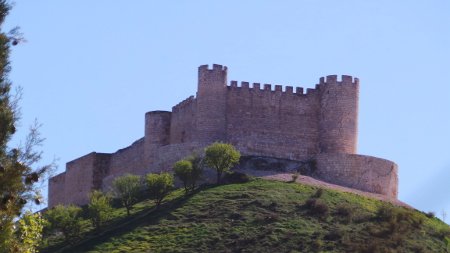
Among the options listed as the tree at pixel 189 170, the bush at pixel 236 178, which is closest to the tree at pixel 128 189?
the tree at pixel 189 170

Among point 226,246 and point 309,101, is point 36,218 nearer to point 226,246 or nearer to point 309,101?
point 226,246

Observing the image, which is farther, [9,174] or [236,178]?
[236,178]

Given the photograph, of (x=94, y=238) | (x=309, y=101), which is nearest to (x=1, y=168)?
(x=94, y=238)

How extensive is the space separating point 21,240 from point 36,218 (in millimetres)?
1817

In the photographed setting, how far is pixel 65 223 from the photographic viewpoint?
187ft

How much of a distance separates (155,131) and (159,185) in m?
7.06

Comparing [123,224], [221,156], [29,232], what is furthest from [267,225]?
[29,232]

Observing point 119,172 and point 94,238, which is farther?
point 119,172

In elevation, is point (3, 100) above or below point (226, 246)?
above

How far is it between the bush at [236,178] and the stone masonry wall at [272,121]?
1.82 m

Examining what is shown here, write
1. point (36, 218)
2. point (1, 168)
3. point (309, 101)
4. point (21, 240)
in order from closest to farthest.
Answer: point (1, 168) < point (21, 240) < point (36, 218) < point (309, 101)

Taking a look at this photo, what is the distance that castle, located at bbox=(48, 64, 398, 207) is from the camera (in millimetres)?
61388

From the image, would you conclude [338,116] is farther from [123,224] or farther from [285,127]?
[123,224]

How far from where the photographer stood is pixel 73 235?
56750 mm
